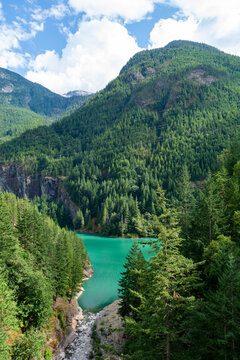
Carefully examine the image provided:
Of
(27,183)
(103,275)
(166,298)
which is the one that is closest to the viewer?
(166,298)

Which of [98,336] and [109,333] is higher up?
[109,333]

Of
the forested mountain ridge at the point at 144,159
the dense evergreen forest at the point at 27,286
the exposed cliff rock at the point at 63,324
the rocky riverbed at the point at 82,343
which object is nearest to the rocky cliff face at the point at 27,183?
the forested mountain ridge at the point at 144,159

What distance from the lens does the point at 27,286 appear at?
26516 millimetres

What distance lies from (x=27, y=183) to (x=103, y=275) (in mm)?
148400

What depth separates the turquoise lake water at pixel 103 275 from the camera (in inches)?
1716

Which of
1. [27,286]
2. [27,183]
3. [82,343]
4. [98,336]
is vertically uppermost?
[27,183]

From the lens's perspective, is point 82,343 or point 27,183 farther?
point 27,183

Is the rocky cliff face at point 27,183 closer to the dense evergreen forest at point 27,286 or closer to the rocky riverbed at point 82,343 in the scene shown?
the dense evergreen forest at point 27,286

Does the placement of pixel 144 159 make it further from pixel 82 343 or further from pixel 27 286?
pixel 27 286

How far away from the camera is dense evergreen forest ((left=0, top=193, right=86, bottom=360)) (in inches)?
824

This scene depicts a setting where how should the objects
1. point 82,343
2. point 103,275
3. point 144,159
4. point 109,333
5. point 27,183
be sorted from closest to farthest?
point 82,343 → point 109,333 → point 103,275 → point 144,159 → point 27,183

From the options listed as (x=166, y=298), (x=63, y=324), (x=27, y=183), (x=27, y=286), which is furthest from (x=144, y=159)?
(x=166, y=298)

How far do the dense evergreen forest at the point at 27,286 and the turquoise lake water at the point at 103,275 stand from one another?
745cm

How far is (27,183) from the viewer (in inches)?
7313
